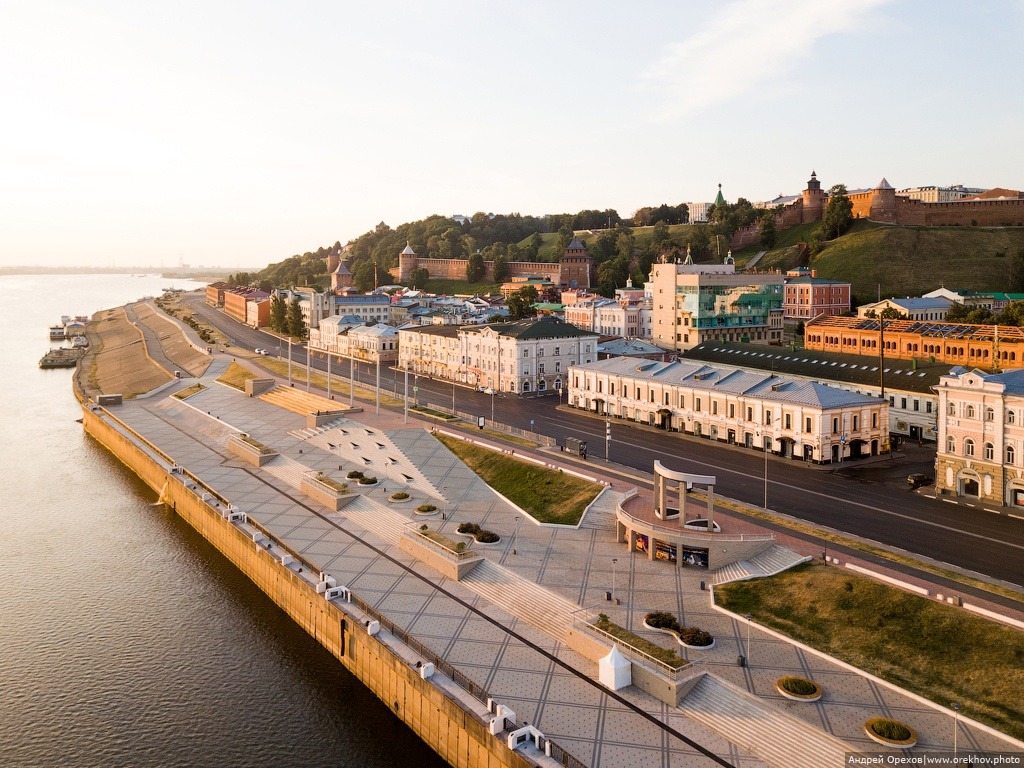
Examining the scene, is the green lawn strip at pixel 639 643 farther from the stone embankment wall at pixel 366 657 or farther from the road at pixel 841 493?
the road at pixel 841 493

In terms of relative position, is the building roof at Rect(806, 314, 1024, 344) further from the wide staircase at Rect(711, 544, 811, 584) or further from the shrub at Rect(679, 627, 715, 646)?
the shrub at Rect(679, 627, 715, 646)

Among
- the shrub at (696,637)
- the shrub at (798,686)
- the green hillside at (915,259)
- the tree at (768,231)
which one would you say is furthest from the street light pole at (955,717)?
the tree at (768,231)

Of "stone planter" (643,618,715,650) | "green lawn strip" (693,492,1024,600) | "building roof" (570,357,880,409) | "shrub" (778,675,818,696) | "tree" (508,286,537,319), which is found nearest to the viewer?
"shrub" (778,675,818,696)

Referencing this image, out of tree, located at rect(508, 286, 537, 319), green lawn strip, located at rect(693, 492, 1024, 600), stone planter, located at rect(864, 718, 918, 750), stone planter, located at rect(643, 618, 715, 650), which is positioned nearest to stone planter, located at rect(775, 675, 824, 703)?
stone planter, located at rect(864, 718, 918, 750)

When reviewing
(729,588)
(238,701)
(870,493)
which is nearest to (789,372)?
(870,493)

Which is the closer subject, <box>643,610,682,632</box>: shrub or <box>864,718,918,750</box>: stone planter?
<box>864,718,918,750</box>: stone planter

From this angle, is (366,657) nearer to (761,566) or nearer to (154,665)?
(154,665)

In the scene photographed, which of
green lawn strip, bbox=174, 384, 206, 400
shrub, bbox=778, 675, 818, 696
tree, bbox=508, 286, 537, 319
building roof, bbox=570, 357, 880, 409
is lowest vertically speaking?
shrub, bbox=778, 675, 818, 696
